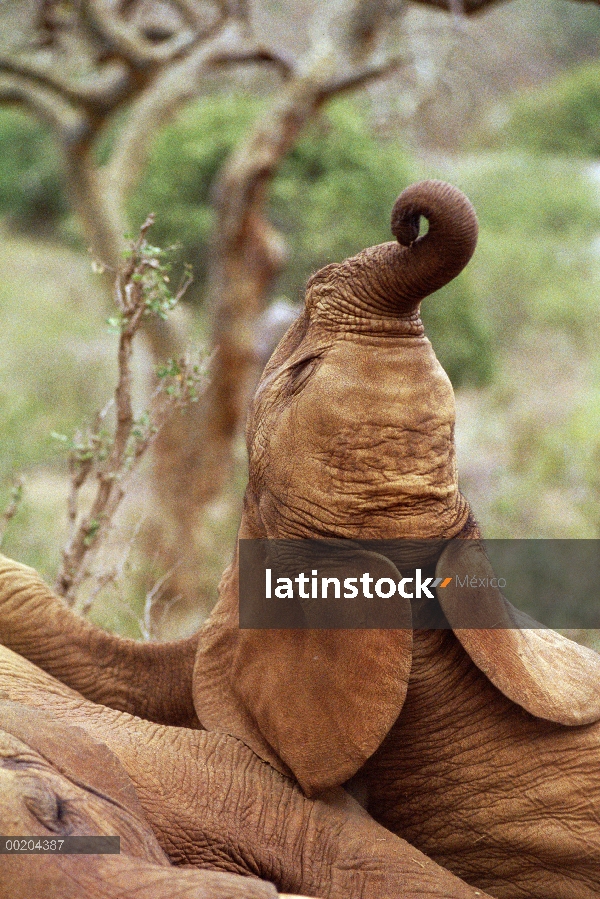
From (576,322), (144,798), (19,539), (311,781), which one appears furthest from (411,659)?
(576,322)

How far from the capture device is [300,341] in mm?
1874

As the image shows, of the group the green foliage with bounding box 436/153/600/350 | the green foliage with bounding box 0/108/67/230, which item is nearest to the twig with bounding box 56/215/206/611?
the green foliage with bounding box 436/153/600/350

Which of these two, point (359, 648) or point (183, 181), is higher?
point (183, 181)

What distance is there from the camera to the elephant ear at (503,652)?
1755mm

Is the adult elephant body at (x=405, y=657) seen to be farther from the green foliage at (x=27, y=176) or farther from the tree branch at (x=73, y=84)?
the green foliage at (x=27, y=176)

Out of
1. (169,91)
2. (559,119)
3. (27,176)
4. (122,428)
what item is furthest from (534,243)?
(122,428)

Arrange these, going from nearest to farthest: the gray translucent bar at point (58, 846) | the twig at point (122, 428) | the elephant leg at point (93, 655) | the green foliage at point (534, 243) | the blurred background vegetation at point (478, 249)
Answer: the gray translucent bar at point (58, 846), the elephant leg at point (93, 655), the twig at point (122, 428), the blurred background vegetation at point (478, 249), the green foliage at point (534, 243)

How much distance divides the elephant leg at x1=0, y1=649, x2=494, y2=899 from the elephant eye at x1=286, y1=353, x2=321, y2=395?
64 cm

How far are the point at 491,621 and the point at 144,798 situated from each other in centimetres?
63

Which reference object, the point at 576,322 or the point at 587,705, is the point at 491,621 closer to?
the point at 587,705

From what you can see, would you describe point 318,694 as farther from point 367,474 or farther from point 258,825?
point 367,474

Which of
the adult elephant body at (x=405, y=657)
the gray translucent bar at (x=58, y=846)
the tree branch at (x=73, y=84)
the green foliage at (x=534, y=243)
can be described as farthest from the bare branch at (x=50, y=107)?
the gray translucent bar at (x=58, y=846)

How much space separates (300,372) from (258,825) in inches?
29.2

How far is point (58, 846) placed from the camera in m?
1.51
